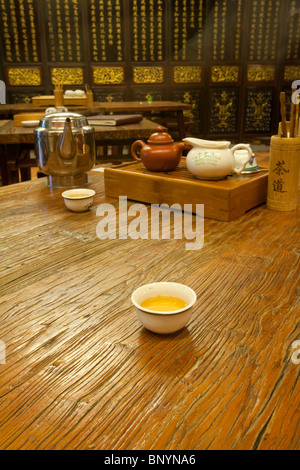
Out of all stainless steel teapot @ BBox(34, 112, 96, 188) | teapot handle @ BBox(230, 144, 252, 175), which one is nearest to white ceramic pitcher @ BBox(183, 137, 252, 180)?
teapot handle @ BBox(230, 144, 252, 175)

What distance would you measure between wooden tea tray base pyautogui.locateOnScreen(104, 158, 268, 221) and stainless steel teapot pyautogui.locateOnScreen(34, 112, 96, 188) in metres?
0.16

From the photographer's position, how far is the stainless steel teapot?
5.28 feet

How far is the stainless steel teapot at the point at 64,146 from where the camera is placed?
5.28 feet

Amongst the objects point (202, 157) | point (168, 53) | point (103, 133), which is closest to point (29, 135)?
point (103, 133)

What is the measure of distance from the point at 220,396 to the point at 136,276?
415 mm

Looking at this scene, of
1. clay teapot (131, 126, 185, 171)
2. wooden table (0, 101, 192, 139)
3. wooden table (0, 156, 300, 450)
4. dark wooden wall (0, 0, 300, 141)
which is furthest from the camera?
dark wooden wall (0, 0, 300, 141)

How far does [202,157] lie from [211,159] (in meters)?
0.03

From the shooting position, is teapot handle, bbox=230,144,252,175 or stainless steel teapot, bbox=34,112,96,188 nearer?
teapot handle, bbox=230,144,252,175

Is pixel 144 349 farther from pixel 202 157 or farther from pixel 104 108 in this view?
pixel 104 108

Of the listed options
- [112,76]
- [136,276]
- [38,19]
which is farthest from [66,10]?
[136,276]

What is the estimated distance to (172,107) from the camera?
499 cm

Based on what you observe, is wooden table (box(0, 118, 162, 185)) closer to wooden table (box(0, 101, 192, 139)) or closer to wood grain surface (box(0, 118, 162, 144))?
wood grain surface (box(0, 118, 162, 144))

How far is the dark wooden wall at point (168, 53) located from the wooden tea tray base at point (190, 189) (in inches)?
205
